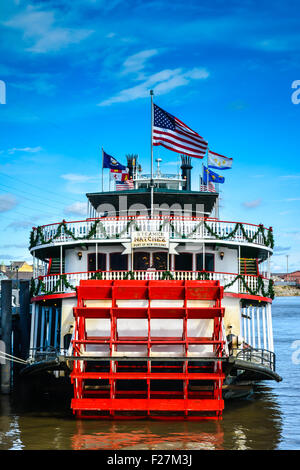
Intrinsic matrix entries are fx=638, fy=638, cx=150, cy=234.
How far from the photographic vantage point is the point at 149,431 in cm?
1414

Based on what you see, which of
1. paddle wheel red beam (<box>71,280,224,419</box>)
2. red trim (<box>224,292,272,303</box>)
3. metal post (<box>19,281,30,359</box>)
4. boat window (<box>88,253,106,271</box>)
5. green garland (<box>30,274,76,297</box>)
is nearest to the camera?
paddle wheel red beam (<box>71,280,224,419</box>)

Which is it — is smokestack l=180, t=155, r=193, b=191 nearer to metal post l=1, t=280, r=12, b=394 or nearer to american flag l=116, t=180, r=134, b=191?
american flag l=116, t=180, r=134, b=191

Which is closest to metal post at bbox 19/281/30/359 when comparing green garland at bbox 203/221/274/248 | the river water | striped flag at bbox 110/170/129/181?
the river water

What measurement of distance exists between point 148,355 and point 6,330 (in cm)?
606

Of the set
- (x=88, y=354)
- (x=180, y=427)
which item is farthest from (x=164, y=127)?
(x=180, y=427)

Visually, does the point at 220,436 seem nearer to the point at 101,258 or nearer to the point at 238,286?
the point at 238,286

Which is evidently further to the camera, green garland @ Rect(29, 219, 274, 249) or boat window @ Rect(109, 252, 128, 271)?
boat window @ Rect(109, 252, 128, 271)

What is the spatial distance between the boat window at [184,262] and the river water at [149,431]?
159 inches

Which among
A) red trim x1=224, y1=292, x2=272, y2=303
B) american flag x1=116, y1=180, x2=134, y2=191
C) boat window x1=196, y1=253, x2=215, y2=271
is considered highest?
american flag x1=116, y1=180, x2=134, y2=191

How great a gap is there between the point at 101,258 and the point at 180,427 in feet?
20.1

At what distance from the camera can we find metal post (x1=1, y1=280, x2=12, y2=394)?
19031 mm

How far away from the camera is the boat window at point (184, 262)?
741 inches

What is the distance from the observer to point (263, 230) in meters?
19.1

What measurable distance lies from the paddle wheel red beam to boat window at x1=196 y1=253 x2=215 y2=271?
2.25 meters
